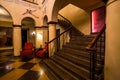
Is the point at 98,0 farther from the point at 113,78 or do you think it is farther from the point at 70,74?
the point at 113,78

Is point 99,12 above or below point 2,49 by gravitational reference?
above

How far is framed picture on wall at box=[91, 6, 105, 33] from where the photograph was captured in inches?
224

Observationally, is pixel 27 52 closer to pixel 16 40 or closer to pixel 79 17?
pixel 16 40

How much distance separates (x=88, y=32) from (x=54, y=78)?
3.94 metres

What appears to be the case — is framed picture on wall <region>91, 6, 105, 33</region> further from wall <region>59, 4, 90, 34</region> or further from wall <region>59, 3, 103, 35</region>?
wall <region>59, 4, 90, 34</region>

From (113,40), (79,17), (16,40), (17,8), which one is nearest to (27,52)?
(16,40)

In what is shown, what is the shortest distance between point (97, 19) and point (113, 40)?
4.49 m

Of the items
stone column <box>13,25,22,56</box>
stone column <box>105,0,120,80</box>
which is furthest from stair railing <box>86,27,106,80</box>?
stone column <box>13,25,22,56</box>

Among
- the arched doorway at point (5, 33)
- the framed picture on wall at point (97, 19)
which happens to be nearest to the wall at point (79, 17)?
the framed picture on wall at point (97, 19)

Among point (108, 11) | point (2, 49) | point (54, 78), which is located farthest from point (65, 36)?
point (2, 49)

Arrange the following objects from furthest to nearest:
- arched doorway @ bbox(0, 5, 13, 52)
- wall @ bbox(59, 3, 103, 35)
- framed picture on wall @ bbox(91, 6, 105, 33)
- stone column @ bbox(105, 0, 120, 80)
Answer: arched doorway @ bbox(0, 5, 13, 52)
wall @ bbox(59, 3, 103, 35)
framed picture on wall @ bbox(91, 6, 105, 33)
stone column @ bbox(105, 0, 120, 80)

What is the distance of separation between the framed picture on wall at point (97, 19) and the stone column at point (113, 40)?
4031 mm

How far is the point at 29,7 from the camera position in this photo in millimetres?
8266

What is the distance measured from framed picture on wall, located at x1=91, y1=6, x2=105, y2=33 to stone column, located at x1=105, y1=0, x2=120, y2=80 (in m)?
4.03
